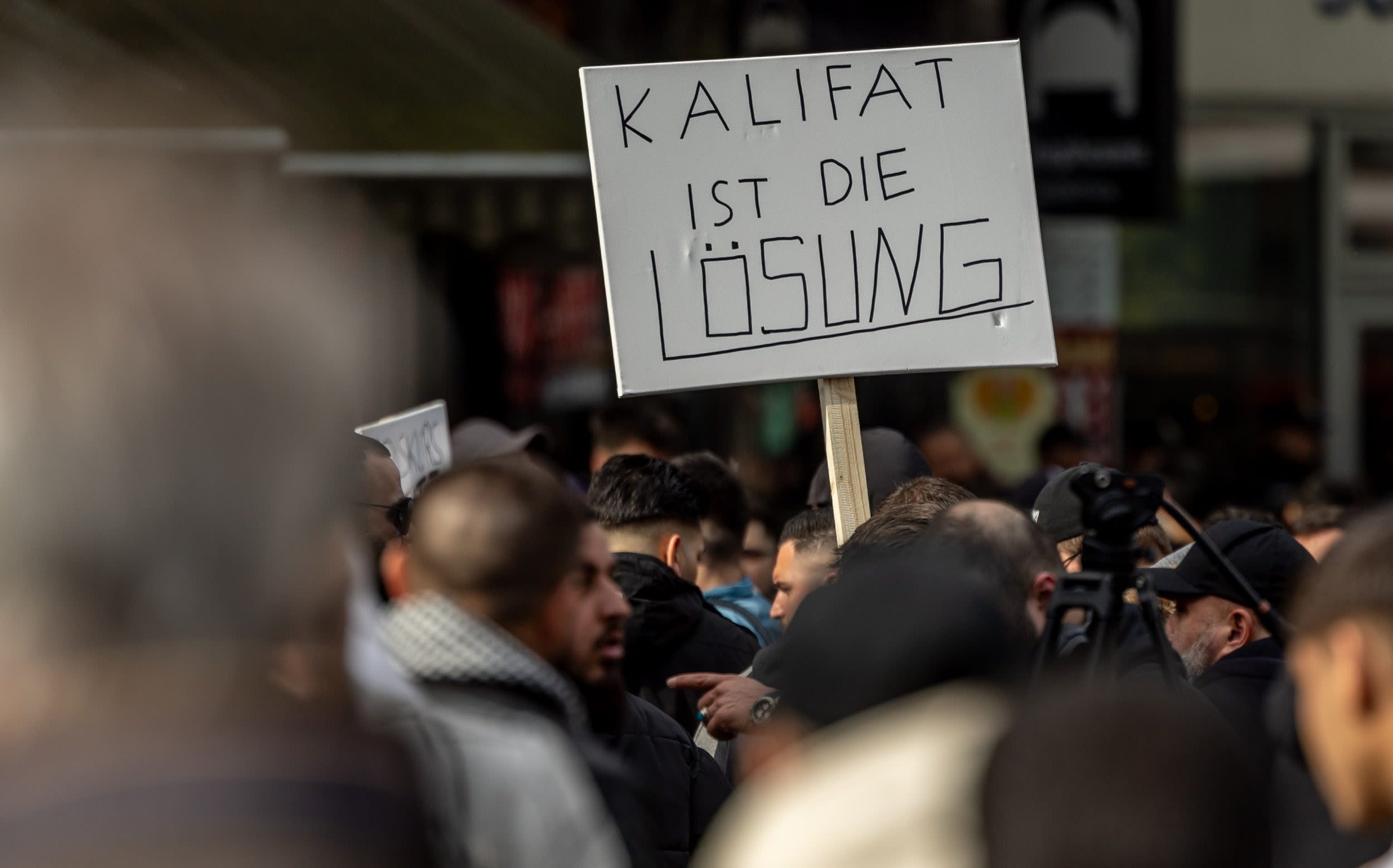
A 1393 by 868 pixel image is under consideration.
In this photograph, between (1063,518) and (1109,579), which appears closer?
(1109,579)

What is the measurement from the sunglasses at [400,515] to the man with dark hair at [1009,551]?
3.93ft

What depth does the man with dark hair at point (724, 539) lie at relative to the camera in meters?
4.38

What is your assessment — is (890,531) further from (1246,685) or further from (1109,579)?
(1246,685)

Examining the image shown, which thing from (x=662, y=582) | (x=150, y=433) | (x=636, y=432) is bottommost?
(x=662, y=582)

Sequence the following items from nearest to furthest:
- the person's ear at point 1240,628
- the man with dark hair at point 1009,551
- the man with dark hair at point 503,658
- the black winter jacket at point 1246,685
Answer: the man with dark hair at point 503,658
the man with dark hair at point 1009,551
the black winter jacket at point 1246,685
the person's ear at point 1240,628

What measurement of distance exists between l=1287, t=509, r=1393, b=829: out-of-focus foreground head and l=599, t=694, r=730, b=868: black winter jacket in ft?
4.38

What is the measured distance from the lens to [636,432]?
5.27m

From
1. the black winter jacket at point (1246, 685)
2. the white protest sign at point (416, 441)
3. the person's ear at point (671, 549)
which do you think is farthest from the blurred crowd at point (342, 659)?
the white protest sign at point (416, 441)

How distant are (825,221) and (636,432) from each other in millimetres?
1920

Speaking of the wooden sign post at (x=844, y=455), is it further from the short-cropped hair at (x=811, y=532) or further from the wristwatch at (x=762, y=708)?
the wristwatch at (x=762, y=708)

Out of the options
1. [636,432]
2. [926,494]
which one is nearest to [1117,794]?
[926,494]

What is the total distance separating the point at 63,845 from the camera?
1.32 meters

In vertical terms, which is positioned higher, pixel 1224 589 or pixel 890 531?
pixel 890 531

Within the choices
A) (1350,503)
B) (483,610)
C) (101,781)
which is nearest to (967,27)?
(1350,503)
